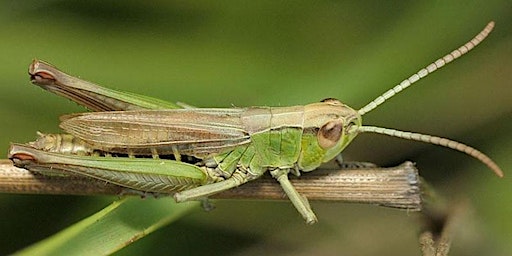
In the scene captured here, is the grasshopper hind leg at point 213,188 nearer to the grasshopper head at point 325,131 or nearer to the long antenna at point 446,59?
the grasshopper head at point 325,131

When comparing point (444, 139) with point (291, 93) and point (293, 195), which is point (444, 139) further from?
point (291, 93)

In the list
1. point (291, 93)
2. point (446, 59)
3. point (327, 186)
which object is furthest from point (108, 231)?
point (446, 59)

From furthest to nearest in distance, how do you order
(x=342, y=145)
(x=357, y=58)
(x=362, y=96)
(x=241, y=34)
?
1. (x=241, y=34)
2. (x=357, y=58)
3. (x=362, y=96)
4. (x=342, y=145)

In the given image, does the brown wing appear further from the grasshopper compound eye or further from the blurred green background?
the blurred green background

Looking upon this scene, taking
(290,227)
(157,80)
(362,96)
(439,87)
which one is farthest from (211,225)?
(439,87)

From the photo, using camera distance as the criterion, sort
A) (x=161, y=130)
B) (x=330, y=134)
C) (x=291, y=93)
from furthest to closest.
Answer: (x=291, y=93) < (x=161, y=130) < (x=330, y=134)

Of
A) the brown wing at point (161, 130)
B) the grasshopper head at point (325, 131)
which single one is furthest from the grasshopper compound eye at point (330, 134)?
the brown wing at point (161, 130)

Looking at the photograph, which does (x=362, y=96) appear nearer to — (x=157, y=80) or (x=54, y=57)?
(x=157, y=80)

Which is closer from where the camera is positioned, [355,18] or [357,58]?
[357,58]
